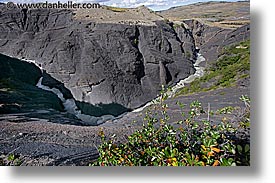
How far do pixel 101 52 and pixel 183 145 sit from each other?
4232 millimetres

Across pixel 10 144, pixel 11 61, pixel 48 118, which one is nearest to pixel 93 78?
pixel 11 61

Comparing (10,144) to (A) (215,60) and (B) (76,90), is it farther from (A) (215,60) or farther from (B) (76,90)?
(B) (76,90)

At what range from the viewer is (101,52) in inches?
238

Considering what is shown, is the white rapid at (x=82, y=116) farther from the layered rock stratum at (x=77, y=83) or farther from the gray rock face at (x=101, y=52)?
the gray rock face at (x=101, y=52)

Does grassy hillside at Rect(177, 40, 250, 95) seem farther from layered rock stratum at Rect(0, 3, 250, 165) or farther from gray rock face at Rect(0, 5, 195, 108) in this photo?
gray rock face at Rect(0, 5, 195, 108)

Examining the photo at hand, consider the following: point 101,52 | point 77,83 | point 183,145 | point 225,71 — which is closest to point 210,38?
point 225,71

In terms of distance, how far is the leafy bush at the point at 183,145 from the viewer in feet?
6.20

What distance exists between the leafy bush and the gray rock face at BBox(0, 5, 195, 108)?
94 centimetres

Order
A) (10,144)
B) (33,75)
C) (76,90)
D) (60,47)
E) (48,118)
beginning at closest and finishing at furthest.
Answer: (10,144), (48,118), (33,75), (76,90), (60,47)

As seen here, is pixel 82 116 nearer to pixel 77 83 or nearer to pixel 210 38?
pixel 210 38

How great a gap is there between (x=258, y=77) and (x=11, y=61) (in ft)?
7.95

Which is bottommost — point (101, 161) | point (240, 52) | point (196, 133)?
point (101, 161)
